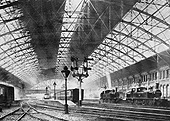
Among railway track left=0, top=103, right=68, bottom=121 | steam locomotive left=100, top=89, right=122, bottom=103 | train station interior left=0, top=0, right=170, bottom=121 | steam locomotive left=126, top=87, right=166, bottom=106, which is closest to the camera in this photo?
railway track left=0, top=103, right=68, bottom=121

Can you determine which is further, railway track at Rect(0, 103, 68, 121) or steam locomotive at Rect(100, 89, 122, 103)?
steam locomotive at Rect(100, 89, 122, 103)

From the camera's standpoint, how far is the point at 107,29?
3078cm

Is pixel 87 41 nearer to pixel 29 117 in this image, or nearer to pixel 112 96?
pixel 112 96

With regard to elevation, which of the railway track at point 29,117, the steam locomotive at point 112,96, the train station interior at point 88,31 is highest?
the train station interior at point 88,31

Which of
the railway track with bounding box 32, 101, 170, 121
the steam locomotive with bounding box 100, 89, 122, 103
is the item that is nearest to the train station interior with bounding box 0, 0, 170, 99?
the railway track with bounding box 32, 101, 170, 121

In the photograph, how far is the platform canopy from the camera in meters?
23.7

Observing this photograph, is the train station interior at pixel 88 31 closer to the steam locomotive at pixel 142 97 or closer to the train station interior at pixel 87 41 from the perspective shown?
the train station interior at pixel 87 41

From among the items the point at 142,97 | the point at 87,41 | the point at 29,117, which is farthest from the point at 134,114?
the point at 87,41

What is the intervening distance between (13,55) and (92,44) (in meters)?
14.7

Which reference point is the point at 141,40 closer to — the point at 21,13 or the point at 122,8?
the point at 122,8

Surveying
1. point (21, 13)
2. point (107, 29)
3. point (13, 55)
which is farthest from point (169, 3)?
point (13, 55)

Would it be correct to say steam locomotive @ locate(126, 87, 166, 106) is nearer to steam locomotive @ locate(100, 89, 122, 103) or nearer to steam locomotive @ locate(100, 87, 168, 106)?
steam locomotive @ locate(100, 87, 168, 106)

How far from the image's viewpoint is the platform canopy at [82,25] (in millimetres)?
23672

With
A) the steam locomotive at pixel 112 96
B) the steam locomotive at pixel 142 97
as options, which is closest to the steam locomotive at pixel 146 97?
the steam locomotive at pixel 142 97
